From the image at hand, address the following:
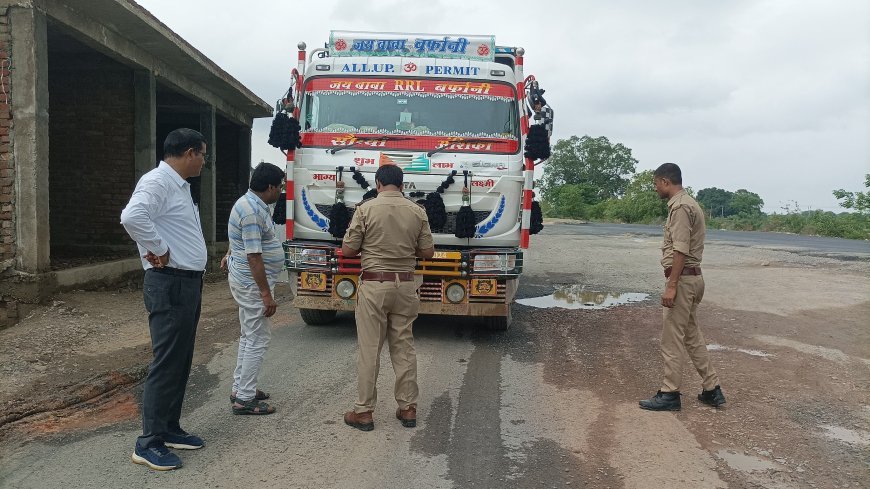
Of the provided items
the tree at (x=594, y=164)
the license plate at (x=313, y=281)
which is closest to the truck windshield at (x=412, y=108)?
the license plate at (x=313, y=281)

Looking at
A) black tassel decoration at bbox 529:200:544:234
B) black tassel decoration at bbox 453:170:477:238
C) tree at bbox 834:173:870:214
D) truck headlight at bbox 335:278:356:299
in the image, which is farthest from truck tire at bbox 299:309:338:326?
tree at bbox 834:173:870:214

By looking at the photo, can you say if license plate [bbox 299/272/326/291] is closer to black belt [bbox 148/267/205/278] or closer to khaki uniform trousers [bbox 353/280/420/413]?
khaki uniform trousers [bbox 353/280/420/413]

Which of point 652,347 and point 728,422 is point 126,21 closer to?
point 652,347

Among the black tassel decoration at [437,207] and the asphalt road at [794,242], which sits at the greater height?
the black tassel decoration at [437,207]

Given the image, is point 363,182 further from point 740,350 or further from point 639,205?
point 639,205

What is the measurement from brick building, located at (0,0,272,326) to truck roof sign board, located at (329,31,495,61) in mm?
2907

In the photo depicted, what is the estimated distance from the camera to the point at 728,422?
4.83m

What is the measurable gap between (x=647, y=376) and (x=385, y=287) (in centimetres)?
285

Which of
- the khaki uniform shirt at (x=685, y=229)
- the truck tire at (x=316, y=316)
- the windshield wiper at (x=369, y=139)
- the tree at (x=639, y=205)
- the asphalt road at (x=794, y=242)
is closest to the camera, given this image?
the khaki uniform shirt at (x=685, y=229)

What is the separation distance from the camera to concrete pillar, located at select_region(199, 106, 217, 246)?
1418 centimetres

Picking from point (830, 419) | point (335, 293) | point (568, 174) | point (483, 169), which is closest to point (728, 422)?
point (830, 419)

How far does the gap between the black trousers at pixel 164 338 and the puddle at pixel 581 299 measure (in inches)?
268

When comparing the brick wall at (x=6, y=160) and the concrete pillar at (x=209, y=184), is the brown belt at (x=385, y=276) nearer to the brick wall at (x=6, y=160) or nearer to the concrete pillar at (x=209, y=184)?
the brick wall at (x=6, y=160)

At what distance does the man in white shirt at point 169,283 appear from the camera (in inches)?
147
